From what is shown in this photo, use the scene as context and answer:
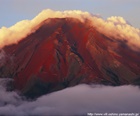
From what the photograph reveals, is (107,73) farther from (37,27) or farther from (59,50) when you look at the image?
(37,27)

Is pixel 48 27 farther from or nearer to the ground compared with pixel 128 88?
farther from the ground

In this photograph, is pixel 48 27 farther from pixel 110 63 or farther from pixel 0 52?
pixel 110 63

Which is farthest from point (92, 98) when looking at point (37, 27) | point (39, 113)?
point (37, 27)

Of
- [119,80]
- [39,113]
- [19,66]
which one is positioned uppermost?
[19,66]

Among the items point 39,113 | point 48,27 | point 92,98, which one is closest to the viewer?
point 39,113

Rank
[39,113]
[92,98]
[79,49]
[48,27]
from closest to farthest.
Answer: [39,113] → [92,98] → [79,49] → [48,27]

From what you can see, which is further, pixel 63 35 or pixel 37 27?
pixel 37 27
